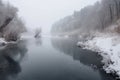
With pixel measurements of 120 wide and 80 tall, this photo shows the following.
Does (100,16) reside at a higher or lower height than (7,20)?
higher

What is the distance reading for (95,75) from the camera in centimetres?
1770

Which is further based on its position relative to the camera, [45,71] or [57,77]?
[45,71]

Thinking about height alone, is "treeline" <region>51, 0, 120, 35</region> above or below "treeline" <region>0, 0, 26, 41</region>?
above

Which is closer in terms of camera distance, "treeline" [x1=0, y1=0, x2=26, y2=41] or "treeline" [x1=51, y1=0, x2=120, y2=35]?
"treeline" [x1=0, y1=0, x2=26, y2=41]

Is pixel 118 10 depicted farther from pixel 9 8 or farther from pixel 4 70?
pixel 4 70

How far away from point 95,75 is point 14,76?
1017 centimetres

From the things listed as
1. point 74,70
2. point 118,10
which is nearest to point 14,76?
point 74,70

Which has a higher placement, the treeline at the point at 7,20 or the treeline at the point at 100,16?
the treeline at the point at 100,16

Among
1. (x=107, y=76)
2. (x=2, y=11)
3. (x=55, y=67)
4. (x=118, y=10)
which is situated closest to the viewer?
(x=107, y=76)

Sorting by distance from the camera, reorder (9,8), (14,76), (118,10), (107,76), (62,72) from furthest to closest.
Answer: (118,10) < (9,8) < (62,72) < (14,76) < (107,76)

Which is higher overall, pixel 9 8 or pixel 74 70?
pixel 9 8

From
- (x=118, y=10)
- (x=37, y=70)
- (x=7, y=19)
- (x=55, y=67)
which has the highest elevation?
(x=118, y=10)

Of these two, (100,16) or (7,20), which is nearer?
(7,20)

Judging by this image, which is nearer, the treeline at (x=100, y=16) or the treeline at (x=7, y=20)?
the treeline at (x=7, y=20)
